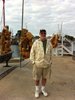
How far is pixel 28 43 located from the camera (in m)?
10.8

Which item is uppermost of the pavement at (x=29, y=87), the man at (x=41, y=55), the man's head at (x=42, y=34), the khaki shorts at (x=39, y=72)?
the man's head at (x=42, y=34)

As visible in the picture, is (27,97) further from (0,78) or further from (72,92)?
(0,78)

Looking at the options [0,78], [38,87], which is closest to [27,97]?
[38,87]

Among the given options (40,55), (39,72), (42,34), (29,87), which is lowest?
(29,87)

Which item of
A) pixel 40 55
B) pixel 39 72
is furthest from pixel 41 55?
pixel 39 72

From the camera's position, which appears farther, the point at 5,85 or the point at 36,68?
the point at 5,85

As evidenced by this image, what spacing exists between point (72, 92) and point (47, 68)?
979 millimetres

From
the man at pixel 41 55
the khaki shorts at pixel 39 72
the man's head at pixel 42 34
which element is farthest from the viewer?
the khaki shorts at pixel 39 72

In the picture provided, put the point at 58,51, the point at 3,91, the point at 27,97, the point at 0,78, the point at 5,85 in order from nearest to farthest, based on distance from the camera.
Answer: the point at 27,97 → the point at 3,91 → the point at 5,85 → the point at 0,78 → the point at 58,51

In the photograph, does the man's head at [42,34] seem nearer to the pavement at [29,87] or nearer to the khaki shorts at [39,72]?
the khaki shorts at [39,72]

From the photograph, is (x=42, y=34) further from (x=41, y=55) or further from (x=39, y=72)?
(x=39, y=72)

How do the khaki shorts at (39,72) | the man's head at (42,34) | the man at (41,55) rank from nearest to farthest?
the man's head at (42,34) → the man at (41,55) → the khaki shorts at (39,72)

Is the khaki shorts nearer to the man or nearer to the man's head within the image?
the man

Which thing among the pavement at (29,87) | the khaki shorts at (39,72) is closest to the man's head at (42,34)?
the khaki shorts at (39,72)
